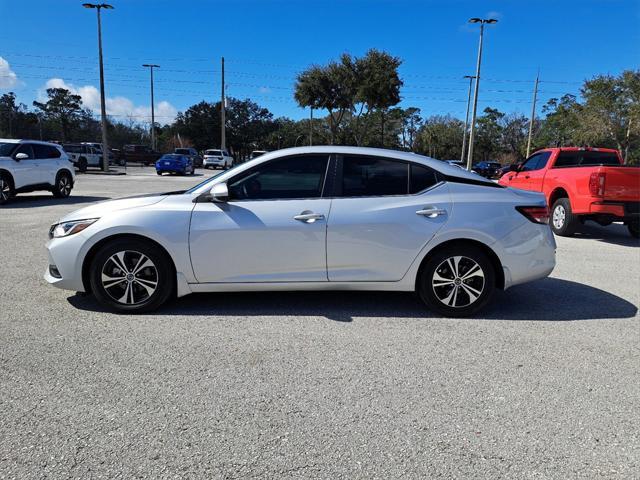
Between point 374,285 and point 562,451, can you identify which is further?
point 374,285

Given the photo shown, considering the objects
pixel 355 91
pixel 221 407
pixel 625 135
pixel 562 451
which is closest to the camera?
pixel 562 451

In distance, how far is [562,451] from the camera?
8.35ft

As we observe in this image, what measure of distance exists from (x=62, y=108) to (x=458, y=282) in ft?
266

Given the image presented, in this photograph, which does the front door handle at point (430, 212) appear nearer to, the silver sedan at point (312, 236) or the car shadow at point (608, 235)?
the silver sedan at point (312, 236)

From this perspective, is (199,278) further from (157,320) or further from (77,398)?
(77,398)

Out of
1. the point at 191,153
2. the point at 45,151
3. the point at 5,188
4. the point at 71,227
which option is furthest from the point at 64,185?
the point at 191,153

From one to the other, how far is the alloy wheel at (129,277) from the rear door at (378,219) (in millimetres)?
1655

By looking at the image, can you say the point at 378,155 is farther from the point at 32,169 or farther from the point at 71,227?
the point at 32,169

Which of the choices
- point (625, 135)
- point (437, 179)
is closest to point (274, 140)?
point (625, 135)

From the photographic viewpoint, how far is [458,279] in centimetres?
453

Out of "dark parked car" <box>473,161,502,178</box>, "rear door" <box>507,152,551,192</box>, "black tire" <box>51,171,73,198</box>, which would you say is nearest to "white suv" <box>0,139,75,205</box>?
"black tire" <box>51,171,73,198</box>

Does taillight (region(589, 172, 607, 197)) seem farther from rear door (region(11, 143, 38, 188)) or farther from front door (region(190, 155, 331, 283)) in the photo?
rear door (region(11, 143, 38, 188))

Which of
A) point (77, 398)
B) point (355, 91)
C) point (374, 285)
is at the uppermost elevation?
point (355, 91)

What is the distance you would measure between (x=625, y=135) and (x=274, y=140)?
56.5 metres
